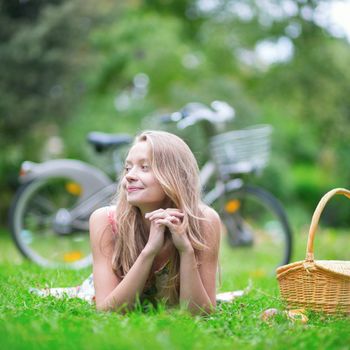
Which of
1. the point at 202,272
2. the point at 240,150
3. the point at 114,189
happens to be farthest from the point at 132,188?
the point at 240,150

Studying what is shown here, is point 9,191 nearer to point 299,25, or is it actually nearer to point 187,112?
point 187,112

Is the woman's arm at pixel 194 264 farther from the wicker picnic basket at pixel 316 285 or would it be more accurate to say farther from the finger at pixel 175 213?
the wicker picnic basket at pixel 316 285

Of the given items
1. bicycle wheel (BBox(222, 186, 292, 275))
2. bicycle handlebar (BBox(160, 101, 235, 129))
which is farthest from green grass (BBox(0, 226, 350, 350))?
bicycle handlebar (BBox(160, 101, 235, 129))

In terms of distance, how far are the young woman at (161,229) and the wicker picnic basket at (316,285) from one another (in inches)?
14.4

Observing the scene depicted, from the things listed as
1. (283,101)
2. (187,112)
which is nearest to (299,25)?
(283,101)

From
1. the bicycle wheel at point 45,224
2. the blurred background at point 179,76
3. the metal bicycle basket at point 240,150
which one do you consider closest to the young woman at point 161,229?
the bicycle wheel at point 45,224

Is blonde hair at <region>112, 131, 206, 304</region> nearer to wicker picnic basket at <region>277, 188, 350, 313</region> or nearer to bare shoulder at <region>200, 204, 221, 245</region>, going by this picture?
bare shoulder at <region>200, 204, 221, 245</region>

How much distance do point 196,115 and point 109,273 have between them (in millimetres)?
2413

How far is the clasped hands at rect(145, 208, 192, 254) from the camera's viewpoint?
8.57 ft

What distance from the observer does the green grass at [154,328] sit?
2.05 meters

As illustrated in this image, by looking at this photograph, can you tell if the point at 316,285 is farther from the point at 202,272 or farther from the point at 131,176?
the point at 131,176

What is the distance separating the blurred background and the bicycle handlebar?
141 inches

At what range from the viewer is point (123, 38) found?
12.3 metres

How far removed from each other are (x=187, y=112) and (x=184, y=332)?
9.89 ft
